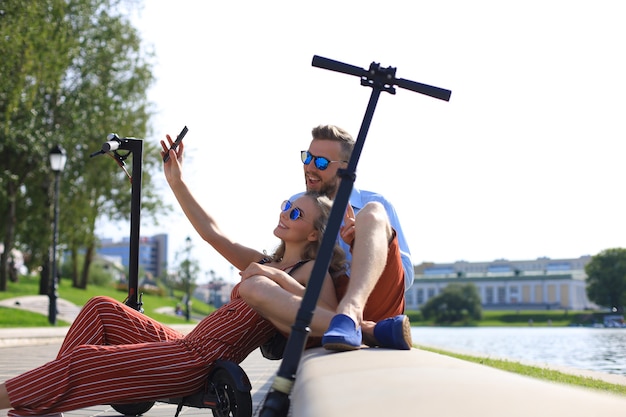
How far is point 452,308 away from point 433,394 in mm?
116858

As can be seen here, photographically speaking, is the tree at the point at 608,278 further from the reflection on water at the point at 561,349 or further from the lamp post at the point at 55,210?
the lamp post at the point at 55,210

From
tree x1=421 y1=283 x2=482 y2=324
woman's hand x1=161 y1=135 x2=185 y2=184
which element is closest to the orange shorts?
woman's hand x1=161 y1=135 x2=185 y2=184

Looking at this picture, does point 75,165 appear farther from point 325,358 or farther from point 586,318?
point 586,318

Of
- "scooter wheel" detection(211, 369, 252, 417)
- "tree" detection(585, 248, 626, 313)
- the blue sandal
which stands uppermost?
"tree" detection(585, 248, 626, 313)

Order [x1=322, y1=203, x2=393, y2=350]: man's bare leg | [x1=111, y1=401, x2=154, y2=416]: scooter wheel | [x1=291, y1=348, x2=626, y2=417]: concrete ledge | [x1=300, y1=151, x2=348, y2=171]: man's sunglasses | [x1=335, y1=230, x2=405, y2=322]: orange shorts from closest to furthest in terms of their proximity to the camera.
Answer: [x1=291, y1=348, x2=626, y2=417]: concrete ledge → [x1=322, y1=203, x2=393, y2=350]: man's bare leg → [x1=335, y1=230, x2=405, y2=322]: orange shorts → [x1=300, y1=151, x2=348, y2=171]: man's sunglasses → [x1=111, y1=401, x2=154, y2=416]: scooter wheel

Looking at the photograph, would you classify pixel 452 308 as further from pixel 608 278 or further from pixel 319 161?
pixel 319 161

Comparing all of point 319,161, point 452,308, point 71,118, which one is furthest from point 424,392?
point 452,308

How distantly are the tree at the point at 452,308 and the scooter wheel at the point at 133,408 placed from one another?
370 feet

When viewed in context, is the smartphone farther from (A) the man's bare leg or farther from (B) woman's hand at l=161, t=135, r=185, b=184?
(A) the man's bare leg

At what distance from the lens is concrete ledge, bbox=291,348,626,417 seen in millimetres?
1219

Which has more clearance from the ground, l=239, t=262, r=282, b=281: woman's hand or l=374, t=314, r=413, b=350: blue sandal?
l=239, t=262, r=282, b=281: woman's hand

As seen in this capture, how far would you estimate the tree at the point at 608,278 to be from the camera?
231 ft

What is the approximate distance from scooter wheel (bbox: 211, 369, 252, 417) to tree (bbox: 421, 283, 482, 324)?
113815 mm

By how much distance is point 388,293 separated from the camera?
3.21 m
